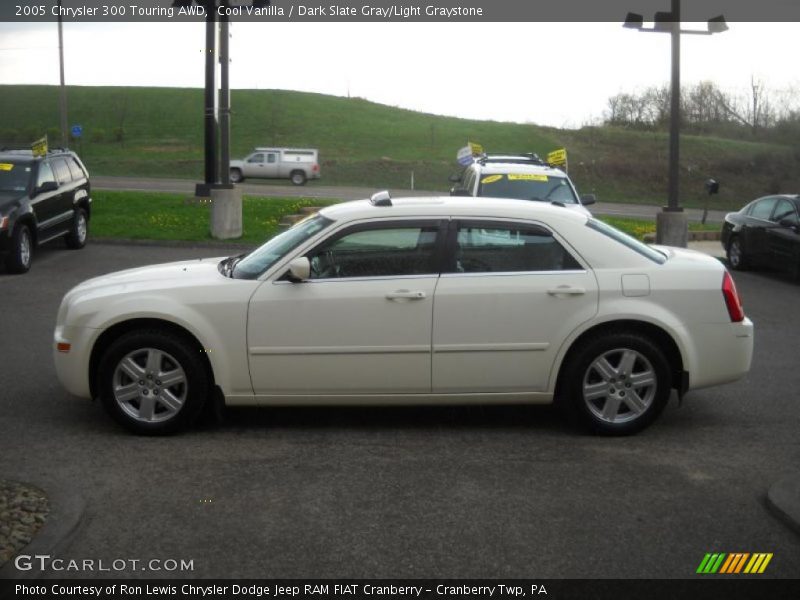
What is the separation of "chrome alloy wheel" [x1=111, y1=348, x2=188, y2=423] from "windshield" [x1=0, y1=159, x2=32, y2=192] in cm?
1033

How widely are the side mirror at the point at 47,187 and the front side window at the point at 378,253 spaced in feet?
35.2

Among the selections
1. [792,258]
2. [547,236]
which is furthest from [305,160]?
[547,236]

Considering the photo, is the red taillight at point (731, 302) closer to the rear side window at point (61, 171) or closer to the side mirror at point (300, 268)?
the side mirror at point (300, 268)

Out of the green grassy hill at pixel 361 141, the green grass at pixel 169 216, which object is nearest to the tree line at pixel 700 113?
the green grassy hill at pixel 361 141

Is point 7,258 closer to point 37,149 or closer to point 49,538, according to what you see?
point 37,149

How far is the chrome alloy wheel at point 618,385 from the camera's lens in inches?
276

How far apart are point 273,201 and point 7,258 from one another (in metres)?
11.4

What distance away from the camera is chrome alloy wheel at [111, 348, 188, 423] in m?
7.00

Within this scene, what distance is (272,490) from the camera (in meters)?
5.89

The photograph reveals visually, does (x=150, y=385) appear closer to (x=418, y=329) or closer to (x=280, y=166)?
(x=418, y=329)

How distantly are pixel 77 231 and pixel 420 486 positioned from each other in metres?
13.9

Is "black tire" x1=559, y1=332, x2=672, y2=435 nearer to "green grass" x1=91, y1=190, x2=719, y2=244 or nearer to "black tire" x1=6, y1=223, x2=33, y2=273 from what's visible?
"black tire" x1=6, y1=223, x2=33, y2=273

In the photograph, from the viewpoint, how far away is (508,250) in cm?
719

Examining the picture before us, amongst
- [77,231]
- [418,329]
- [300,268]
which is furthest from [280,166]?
[418,329]
